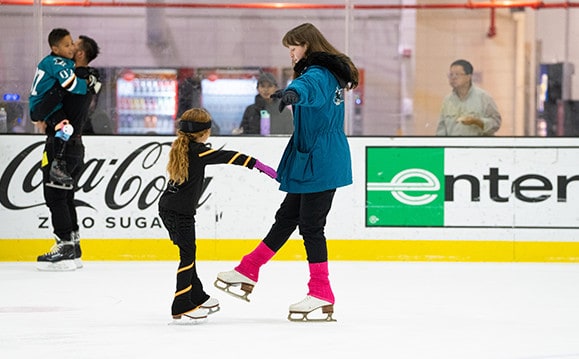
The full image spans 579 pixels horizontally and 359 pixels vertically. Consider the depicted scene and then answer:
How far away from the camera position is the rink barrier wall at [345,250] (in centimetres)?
801

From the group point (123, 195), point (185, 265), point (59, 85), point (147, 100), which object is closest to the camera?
point (185, 265)

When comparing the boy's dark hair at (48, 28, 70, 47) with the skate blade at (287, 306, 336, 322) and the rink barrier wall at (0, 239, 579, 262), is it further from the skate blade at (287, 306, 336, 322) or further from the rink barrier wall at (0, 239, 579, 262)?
the skate blade at (287, 306, 336, 322)

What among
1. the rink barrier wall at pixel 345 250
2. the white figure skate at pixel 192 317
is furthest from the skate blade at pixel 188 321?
the rink barrier wall at pixel 345 250

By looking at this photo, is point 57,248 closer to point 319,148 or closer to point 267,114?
point 267,114

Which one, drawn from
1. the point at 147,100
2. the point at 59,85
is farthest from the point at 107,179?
the point at 59,85

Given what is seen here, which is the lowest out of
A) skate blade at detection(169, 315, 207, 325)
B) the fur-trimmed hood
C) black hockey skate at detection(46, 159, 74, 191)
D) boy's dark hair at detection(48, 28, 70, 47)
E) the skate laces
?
skate blade at detection(169, 315, 207, 325)

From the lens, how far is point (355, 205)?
8086mm

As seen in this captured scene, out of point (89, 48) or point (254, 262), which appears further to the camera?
point (89, 48)

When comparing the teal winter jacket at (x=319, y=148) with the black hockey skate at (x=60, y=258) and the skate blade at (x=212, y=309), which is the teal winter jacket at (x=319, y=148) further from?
the black hockey skate at (x=60, y=258)

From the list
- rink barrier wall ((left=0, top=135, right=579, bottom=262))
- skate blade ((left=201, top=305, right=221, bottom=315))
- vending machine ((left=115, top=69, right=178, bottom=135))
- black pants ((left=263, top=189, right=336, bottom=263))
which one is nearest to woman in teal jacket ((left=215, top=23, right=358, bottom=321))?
black pants ((left=263, top=189, right=336, bottom=263))

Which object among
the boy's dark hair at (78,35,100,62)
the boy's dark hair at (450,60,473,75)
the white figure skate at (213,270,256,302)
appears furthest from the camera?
the boy's dark hair at (450,60,473,75)

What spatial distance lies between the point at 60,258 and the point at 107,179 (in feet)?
3.05

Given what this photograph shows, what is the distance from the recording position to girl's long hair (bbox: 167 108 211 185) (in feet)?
16.7

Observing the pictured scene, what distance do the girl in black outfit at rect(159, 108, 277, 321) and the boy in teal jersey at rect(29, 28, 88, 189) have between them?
7.22 ft
